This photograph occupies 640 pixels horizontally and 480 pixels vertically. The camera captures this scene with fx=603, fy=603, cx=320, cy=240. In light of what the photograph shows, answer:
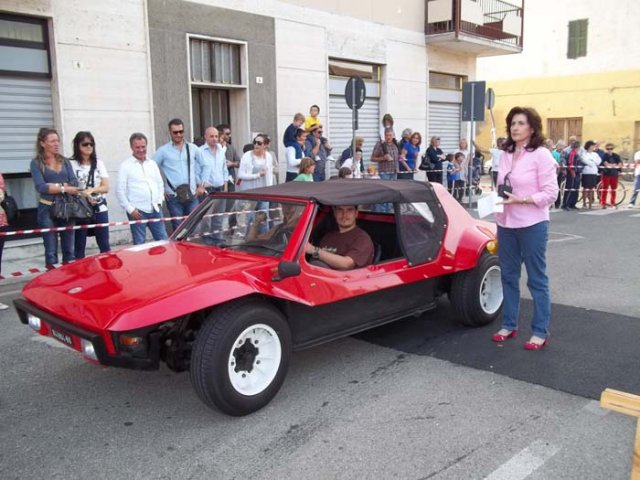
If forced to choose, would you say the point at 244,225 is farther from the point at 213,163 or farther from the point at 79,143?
the point at 213,163

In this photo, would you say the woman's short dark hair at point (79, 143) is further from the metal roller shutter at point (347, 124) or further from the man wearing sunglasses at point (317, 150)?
the metal roller shutter at point (347, 124)

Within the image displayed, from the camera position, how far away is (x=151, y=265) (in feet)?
13.3

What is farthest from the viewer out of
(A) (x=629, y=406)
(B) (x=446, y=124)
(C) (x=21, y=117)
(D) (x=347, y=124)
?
(B) (x=446, y=124)

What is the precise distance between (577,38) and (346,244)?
1098 inches

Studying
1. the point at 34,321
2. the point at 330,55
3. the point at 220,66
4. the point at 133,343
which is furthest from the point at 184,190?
the point at 330,55

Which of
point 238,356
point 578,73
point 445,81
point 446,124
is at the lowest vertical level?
point 238,356

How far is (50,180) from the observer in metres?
6.80

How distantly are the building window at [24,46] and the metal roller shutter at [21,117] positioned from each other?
144mm

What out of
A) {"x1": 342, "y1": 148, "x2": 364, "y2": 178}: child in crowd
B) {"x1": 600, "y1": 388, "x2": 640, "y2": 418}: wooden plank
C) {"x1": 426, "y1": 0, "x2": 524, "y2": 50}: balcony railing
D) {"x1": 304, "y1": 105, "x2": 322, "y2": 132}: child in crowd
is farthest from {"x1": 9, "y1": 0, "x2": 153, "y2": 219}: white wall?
{"x1": 426, "y1": 0, "x2": 524, "y2": 50}: balcony railing

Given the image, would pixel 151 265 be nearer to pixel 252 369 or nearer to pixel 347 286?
pixel 252 369

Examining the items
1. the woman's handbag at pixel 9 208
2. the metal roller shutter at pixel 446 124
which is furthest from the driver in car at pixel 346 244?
the metal roller shutter at pixel 446 124

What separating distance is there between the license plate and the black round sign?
8.11 m

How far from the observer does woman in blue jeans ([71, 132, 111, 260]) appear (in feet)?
23.4

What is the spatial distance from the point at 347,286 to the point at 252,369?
35.9 inches
